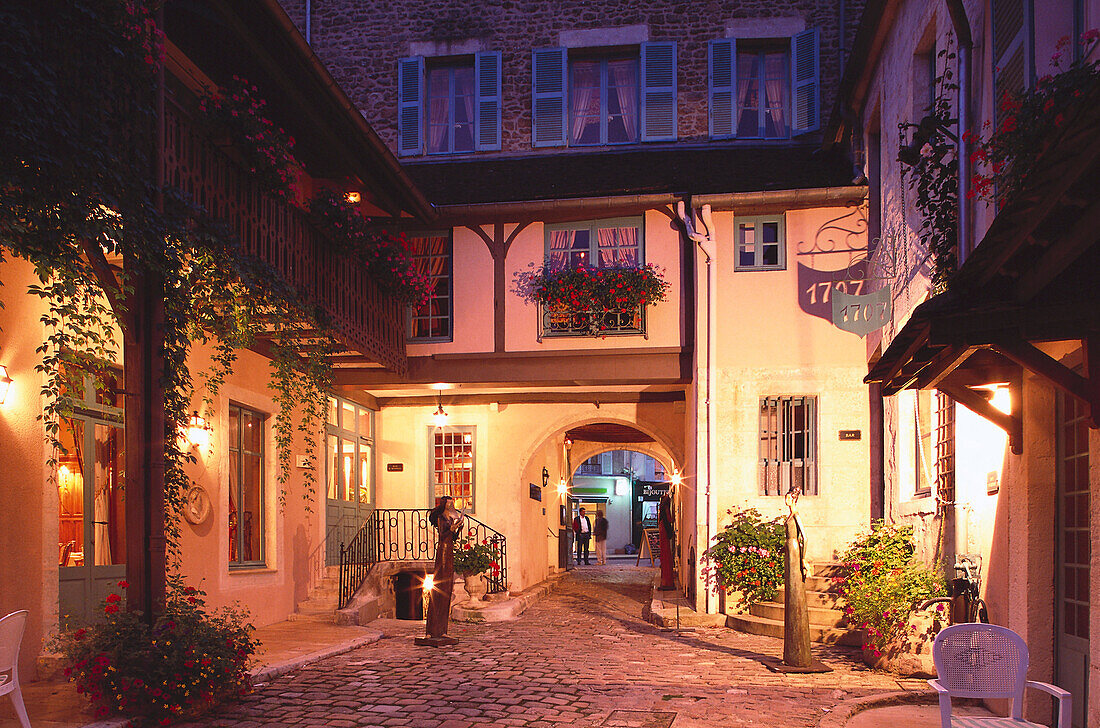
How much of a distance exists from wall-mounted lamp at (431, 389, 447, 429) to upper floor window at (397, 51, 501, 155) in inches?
160

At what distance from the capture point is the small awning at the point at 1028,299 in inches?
131

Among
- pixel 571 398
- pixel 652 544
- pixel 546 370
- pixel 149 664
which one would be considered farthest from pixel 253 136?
pixel 652 544

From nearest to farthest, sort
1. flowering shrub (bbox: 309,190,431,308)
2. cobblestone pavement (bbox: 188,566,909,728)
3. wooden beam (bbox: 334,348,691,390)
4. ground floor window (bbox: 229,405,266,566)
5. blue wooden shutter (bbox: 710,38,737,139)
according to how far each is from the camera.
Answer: cobblestone pavement (bbox: 188,566,909,728)
flowering shrub (bbox: 309,190,431,308)
ground floor window (bbox: 229,405,266,566)
wooden beam (bbox: 334,348,691,390)
blue wooden shutter (bbox: 710,38,737,139)

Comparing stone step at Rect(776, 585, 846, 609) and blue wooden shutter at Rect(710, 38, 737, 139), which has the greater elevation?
blue wooden shutter at Rect(710, 38, 737, 139)

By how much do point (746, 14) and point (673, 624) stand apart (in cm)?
951

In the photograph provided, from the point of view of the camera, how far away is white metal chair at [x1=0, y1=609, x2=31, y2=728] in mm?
5102

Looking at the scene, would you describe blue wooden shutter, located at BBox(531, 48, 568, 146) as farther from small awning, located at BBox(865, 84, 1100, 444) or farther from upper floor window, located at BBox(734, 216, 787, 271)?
small awning, located at BBox(865, 84, 1100, 444)

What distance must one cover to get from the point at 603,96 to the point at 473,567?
25.5ft

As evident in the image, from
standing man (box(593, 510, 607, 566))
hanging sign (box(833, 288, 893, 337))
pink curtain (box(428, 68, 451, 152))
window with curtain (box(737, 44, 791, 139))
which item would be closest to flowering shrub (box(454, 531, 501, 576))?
hanging sign (box(833, 288, 893, 337))

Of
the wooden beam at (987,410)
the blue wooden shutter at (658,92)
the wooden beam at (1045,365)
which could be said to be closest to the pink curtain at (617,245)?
the blue wooden shutter at (658,92)

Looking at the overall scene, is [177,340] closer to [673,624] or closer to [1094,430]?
[1094,430]

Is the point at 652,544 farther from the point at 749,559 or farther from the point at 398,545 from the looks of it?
the point at 749,559

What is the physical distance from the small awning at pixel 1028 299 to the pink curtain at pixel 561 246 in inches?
276

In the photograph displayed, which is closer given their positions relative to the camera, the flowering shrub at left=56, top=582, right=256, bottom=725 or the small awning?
the small awning
